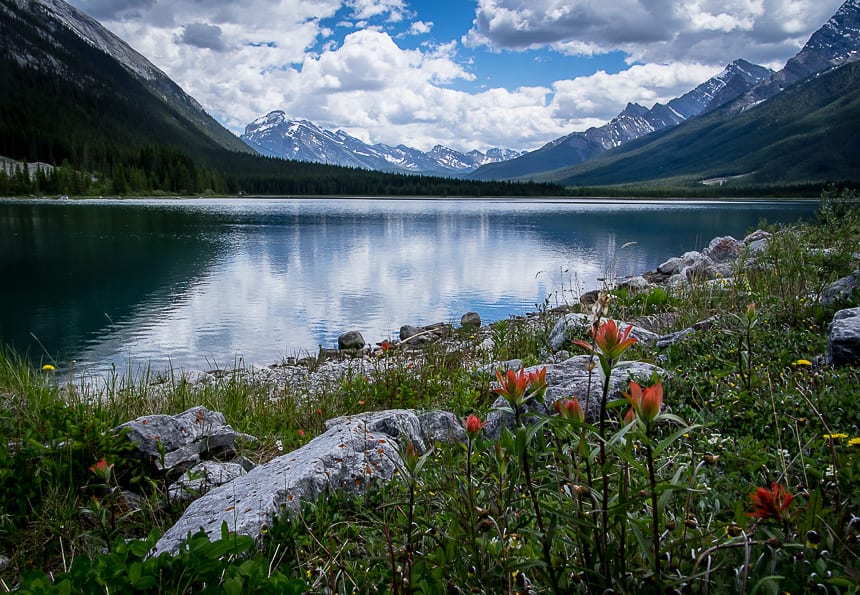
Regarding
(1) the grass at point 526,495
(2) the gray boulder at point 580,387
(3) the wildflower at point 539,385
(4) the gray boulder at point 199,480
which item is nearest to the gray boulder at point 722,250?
(1) the grass at point 526,495

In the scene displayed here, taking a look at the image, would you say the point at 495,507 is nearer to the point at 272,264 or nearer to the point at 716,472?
the point at 716,472

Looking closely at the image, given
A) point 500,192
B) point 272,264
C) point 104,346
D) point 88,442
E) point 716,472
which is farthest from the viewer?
point 500,192

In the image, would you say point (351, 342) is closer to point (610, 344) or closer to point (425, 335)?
point (425, 335)

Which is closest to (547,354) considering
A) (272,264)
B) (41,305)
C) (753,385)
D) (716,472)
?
(753,385)

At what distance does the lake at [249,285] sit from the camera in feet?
45.6

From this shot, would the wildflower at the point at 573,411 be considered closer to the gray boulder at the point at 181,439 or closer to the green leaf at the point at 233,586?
the green leaf at the point at 233,586

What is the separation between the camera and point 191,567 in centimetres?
181

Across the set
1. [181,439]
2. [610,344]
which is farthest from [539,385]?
[181,439]

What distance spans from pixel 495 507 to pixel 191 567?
116cm

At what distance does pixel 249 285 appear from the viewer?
72.5 ft

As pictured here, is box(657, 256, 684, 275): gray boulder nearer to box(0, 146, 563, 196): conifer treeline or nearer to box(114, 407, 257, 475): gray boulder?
box(114, 407, 257, 475): gray boulder

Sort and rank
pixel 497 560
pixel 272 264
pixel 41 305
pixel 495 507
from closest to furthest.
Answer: pixel 497 560 < pixel 495 507 < pixel 41 305 < pixel 272 264

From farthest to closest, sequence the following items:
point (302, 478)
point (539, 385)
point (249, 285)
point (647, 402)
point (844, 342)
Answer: point (249, 285)
point (844, 342)
point (302, 478)
point (539, 385)
point (647, 402)

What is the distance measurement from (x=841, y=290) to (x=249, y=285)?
797 inches
